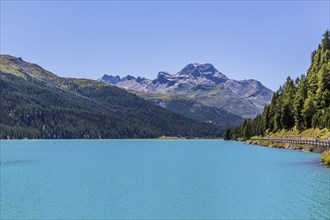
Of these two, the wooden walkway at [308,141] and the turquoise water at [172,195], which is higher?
the wooden walkway at [308,141]

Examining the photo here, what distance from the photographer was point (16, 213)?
3972cm

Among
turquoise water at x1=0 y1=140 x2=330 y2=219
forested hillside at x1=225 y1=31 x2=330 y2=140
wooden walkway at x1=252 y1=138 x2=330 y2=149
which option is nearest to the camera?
turquoise water at x1=0 y1=140 x2=330 y2=219

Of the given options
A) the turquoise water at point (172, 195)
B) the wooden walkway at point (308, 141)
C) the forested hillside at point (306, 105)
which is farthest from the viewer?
the forested hillside at point (306, 105)

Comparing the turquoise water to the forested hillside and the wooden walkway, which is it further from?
the forested hillside

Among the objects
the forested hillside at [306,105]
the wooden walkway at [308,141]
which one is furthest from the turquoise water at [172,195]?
the forested hillside at [306,105]

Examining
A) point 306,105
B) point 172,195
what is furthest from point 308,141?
point 172,195

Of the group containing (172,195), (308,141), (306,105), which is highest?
(306,105)

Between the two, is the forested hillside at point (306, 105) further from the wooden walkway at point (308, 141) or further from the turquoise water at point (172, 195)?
the turquoise water at point (172, 195)

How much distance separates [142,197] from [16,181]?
23.9m

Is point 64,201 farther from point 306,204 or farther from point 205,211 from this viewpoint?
point 306,204

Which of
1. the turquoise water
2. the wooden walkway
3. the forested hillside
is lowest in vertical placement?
the turquoise water

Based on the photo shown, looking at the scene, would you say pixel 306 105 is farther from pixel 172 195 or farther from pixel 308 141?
pixel 172 195

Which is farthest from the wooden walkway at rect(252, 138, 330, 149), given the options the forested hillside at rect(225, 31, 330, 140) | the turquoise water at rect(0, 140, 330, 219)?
the turquoise water at rect(0, 140, 330, 219)

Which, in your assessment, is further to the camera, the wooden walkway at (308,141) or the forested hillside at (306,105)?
the forested hillside at (306,105)
